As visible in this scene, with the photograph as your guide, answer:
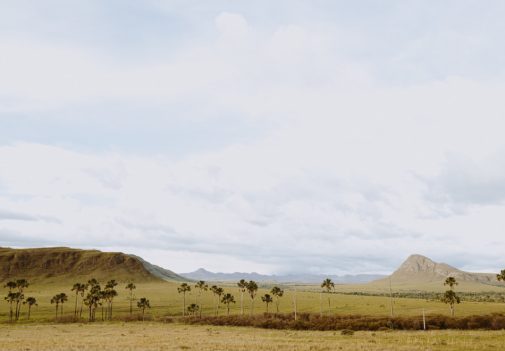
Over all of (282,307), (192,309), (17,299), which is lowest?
(282,307)

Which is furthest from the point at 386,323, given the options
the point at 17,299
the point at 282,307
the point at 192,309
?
the point at 17,299

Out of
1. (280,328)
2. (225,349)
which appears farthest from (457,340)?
(280,328)

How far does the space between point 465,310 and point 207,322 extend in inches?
2404

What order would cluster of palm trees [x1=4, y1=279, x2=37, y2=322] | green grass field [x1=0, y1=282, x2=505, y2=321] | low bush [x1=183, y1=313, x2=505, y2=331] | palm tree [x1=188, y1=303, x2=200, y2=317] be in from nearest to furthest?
low bush [x1=183, y1=313, x2=505, y2=331] < green grass field [x1=0, y1=282, x2=505, y2=321] < cluster of palm trees [x1=4, y1=279, x2=37, y2=322] < palm tree [x1=188, y1=303, x2=200, y2=317]

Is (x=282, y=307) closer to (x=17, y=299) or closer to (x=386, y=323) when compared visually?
(x=386, y=323)

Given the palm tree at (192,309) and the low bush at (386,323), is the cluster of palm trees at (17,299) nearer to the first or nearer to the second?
the palm tree at (192,309)

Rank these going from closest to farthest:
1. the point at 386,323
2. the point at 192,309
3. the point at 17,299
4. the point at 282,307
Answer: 1. the point at 386,323
2. the point at 192,309
3. the point at 17,299
4. the point at 282,307

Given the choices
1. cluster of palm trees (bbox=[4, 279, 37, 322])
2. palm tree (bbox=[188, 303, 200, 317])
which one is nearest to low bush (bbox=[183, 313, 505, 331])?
palm tree (bbox=[188, 303, 200, 317])

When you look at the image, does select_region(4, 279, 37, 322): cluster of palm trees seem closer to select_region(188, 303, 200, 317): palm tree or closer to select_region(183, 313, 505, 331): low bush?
select_region(188, 303, 200, 317): palm tree

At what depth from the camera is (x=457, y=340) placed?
48844 millimetres

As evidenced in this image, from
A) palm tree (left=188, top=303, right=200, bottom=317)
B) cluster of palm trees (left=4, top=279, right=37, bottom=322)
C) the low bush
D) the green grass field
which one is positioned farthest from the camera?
palm tree (left=188, top=303, right=200, bottom=317)

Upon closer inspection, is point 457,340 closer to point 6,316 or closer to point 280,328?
point 280,328

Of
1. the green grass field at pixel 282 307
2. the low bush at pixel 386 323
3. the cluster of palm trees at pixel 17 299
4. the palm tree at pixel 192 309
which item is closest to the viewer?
the low bush at pixel 386 323

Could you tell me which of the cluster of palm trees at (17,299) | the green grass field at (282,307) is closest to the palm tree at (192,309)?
the green grass field at (282,307)
